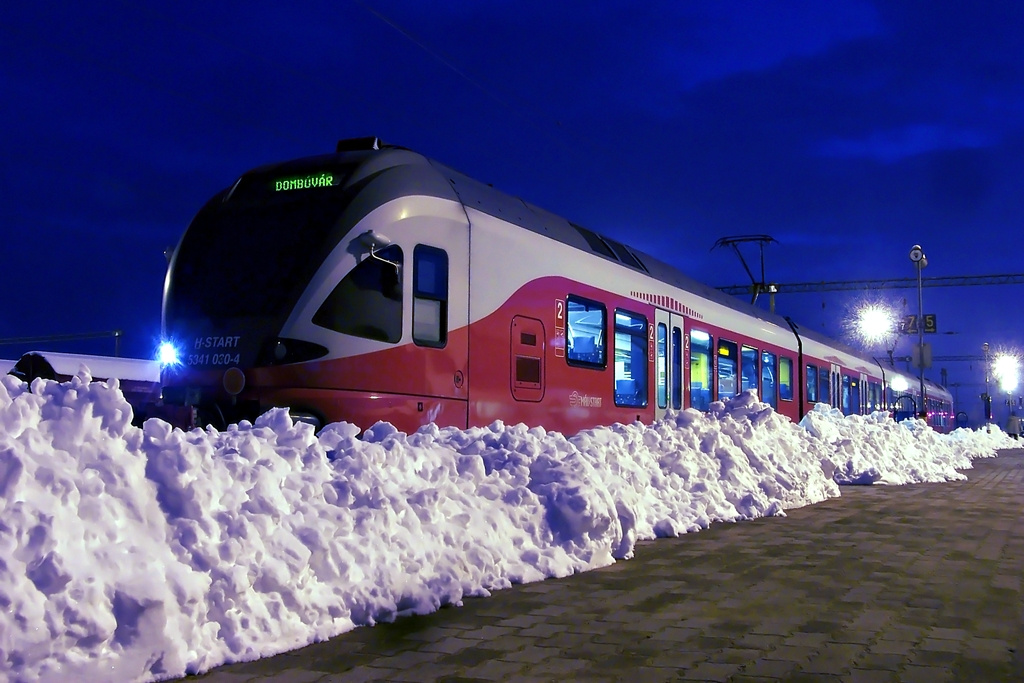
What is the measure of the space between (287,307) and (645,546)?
167 inches

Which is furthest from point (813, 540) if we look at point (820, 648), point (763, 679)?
point (763, 679)

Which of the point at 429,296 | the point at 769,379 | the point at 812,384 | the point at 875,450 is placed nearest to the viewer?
the point at 429,296

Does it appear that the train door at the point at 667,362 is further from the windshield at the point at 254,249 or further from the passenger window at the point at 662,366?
the windshield at the point at 254,249

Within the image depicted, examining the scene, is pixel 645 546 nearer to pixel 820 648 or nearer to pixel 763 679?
pixel 820 648

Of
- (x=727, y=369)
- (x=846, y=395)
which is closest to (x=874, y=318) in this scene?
(x=846, y=395)

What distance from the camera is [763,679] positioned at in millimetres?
4438

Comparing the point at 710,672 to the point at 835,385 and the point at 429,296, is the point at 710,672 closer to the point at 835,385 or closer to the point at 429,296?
the point at 429,296

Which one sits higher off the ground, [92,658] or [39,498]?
[39,498]

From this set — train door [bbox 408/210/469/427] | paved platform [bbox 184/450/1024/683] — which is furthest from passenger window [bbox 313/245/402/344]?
paved platform [bbox 184/450/1024/683]

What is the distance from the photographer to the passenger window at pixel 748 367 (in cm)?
2040

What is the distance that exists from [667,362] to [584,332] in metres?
3.33

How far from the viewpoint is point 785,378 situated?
23797 millimetres

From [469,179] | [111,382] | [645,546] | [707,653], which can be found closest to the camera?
[707,653]

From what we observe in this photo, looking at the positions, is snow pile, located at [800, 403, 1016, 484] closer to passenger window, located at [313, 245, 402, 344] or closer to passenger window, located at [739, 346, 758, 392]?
passenger window, located at [739, 346, 758, 392]
